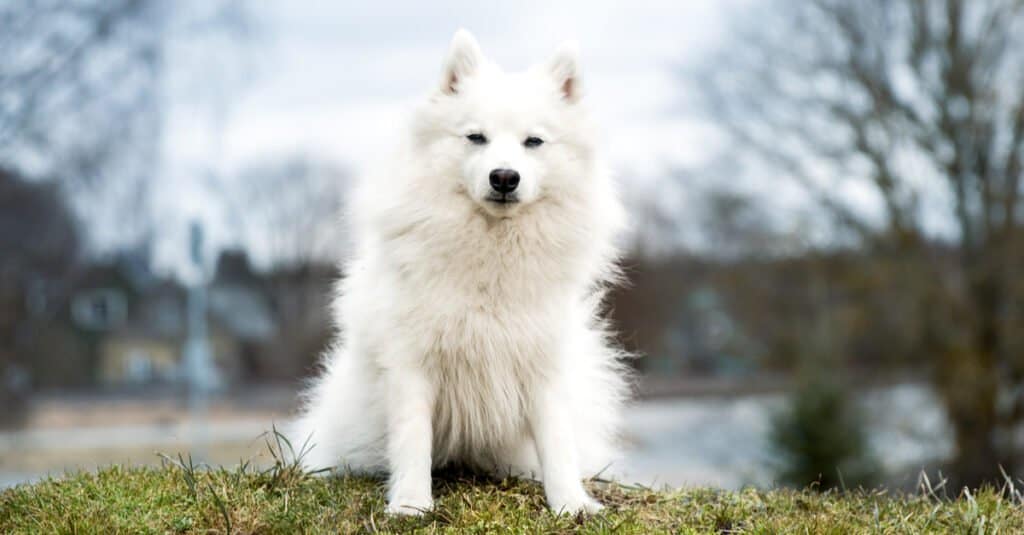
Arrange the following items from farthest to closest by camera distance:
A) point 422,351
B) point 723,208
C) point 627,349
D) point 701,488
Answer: point 723,208, point 627,349, point 701,488, point 422,351

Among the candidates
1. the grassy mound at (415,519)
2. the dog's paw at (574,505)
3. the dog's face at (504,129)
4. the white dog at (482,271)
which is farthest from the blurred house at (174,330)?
the dog's paw at (574,505)

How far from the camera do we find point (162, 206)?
16969 millimetres

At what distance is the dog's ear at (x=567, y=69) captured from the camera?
4.51 m

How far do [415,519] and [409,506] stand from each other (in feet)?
0.31

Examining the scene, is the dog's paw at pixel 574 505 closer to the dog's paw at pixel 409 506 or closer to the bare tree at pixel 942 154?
the dog's paw at pixel 409 506

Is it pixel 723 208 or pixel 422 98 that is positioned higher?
pixel 422 98

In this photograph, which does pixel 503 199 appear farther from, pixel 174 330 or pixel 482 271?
pixel 174 330

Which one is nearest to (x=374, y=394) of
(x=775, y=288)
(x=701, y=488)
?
(x=701, y=488)

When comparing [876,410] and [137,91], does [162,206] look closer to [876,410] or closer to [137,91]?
[137,91]

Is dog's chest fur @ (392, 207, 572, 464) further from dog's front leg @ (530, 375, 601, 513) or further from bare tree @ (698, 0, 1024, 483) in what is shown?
bare tree @ (698, 0, 1024, 483)

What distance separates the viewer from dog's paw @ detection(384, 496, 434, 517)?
409cm

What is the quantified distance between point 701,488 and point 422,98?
2417mm

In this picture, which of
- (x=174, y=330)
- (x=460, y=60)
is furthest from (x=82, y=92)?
(x=174, y=330)

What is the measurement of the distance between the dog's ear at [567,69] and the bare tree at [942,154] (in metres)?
13.3
